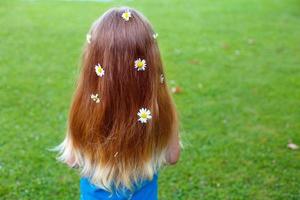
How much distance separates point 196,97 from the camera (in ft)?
15.8

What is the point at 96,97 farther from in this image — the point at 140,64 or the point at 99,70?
the point at 140,64

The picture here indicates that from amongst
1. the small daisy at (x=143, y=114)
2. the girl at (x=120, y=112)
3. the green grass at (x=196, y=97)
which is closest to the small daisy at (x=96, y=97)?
the girl at (x=120, y=112)

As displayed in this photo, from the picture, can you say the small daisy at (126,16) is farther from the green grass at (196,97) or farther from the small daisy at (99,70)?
the green grass at (196,97)

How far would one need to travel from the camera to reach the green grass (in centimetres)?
342

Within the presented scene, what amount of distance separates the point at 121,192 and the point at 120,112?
1.20 ft

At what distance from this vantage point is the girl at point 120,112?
1.77 meters

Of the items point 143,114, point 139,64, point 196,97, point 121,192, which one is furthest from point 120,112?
point 196,97

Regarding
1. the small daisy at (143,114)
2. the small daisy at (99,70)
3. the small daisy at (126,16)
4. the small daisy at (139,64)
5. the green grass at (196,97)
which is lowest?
the green grass at (196,97)

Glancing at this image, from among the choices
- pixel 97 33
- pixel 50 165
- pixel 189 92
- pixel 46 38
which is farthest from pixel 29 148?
pixel 46 38

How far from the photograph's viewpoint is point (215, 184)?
3.41 metres

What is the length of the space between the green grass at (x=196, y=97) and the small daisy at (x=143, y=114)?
60.5 inches

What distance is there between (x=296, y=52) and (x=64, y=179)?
4.16m

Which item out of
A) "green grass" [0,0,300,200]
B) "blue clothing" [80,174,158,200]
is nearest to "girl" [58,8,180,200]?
"blue clothing" [80,174,158,200]

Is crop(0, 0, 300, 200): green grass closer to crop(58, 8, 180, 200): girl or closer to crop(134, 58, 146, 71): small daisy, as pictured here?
crop(58, 8, 180, 200): girl
